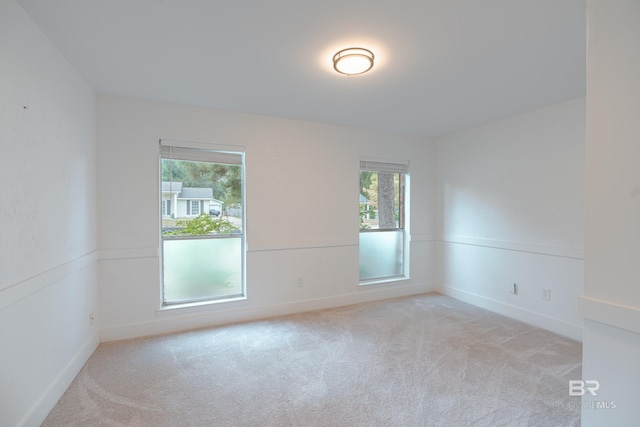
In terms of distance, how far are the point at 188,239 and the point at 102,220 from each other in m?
0.82

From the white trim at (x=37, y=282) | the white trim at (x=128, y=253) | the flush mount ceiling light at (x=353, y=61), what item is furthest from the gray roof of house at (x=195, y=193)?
the flush mount ceiling light at (x=353, y=61)

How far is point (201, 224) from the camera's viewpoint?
337 cm

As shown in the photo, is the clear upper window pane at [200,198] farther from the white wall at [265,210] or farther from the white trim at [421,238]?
the white trim at [421,238]

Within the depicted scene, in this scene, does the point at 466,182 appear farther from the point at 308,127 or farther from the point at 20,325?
the point at 20,325

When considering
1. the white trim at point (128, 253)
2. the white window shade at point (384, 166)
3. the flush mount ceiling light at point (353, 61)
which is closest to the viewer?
the flush mount ceiling light at point (353, 61)

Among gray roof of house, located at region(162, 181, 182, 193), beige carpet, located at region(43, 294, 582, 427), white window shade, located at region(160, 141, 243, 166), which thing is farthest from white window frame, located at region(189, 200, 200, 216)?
beige carpet, located at region(43, 294, 582, 427)

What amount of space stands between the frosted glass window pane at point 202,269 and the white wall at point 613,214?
3.18 metres

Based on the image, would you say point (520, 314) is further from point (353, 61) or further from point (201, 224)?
point (201, 224)

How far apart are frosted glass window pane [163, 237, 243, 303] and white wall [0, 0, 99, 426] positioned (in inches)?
31.5

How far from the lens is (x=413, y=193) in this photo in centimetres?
455

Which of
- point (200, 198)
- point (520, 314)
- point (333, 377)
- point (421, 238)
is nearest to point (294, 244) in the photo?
point (200, 198)

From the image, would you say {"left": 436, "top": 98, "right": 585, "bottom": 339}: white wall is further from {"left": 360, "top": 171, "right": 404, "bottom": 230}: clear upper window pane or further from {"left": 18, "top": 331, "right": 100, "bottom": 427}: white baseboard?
{"left": 18, "top": 331, "right": 100, "bottom": 427}: white baseboard

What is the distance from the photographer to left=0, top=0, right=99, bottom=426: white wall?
1541 mm

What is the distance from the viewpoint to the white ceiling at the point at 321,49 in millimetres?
1651
